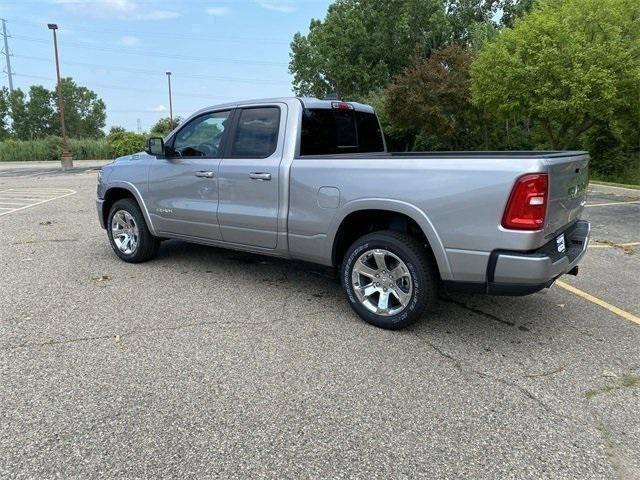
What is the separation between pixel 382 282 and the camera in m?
3.97

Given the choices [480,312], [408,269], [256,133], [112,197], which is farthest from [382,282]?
[112,197]

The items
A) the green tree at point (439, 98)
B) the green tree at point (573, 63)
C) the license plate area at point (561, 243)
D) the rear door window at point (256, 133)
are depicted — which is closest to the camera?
the license plate area at point (561, 243)

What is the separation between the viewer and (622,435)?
103 inches

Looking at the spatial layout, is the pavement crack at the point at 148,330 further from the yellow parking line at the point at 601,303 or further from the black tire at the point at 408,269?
the yellow parking line at the point at 601,303

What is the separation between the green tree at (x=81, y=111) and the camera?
277 feet

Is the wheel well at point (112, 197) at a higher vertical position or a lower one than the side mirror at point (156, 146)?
lower

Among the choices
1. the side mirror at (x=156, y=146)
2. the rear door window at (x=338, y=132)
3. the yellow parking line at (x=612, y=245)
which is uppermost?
the rear door window at (x=338, y=132)

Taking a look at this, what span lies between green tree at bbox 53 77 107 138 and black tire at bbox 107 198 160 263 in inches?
3412

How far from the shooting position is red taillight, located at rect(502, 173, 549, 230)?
3154 mm

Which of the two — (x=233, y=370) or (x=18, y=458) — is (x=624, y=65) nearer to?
(x=233, y=370)

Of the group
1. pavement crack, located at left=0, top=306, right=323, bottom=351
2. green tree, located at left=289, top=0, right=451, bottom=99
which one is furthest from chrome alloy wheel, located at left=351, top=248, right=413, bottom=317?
green tree, located at left=289, top=0, right=451, bottom=99

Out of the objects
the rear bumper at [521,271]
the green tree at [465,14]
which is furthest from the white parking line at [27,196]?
the green tree at [465,14]

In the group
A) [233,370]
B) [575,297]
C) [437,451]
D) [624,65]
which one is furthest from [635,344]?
[624,65]

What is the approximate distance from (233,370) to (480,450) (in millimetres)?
1608
